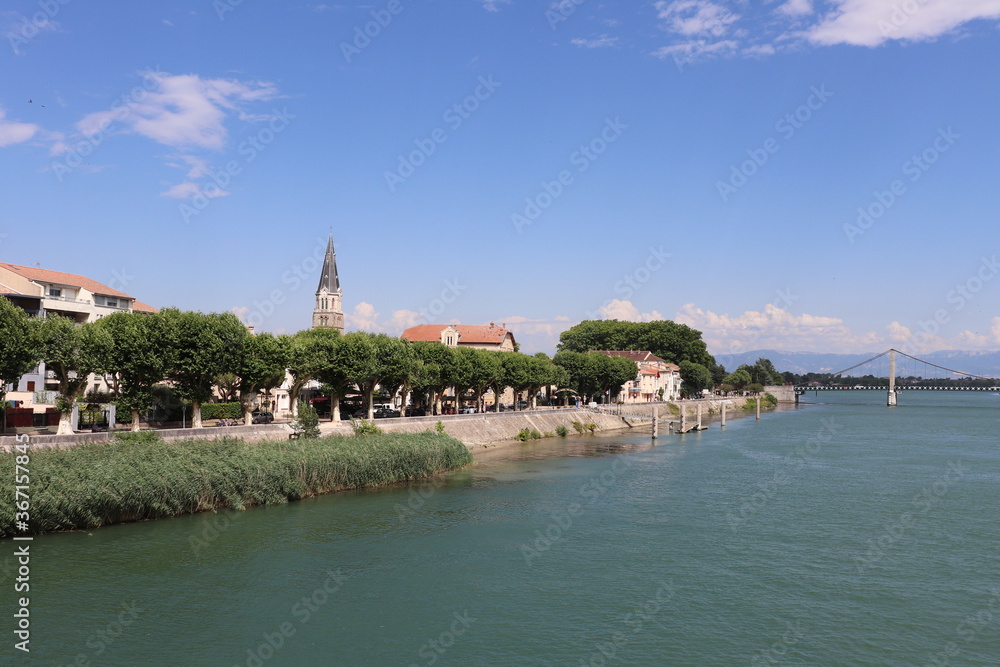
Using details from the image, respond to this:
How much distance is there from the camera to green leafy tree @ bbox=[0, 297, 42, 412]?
1468 inches

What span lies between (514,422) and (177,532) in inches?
1929

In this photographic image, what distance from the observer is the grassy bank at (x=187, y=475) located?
30766 millimetres

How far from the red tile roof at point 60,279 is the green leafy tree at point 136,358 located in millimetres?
19163

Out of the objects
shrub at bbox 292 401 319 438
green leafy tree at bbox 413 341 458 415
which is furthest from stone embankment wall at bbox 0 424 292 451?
green leafy tree at bbox 413 341 458 415

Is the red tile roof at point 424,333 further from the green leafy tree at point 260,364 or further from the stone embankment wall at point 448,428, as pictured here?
the green leafy tree at point 260,364

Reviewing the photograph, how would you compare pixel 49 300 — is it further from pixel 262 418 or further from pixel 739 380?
pixel 739 380

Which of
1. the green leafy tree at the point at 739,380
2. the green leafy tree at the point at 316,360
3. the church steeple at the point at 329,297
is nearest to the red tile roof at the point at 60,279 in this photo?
the green leafy tree at the point at 316,360

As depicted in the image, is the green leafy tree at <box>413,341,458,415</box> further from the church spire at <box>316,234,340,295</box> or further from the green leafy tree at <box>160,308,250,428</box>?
the church spire at <box>316,234,340,295</box>

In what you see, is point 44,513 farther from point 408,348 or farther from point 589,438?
point 589,438

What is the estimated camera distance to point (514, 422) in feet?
258

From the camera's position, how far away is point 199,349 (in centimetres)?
4625

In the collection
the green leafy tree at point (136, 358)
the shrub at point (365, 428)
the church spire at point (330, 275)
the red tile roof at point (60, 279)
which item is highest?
the church spire at point (330, 275)

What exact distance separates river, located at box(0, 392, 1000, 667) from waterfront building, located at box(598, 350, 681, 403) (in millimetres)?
93516

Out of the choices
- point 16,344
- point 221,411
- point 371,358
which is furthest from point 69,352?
point 371,358
